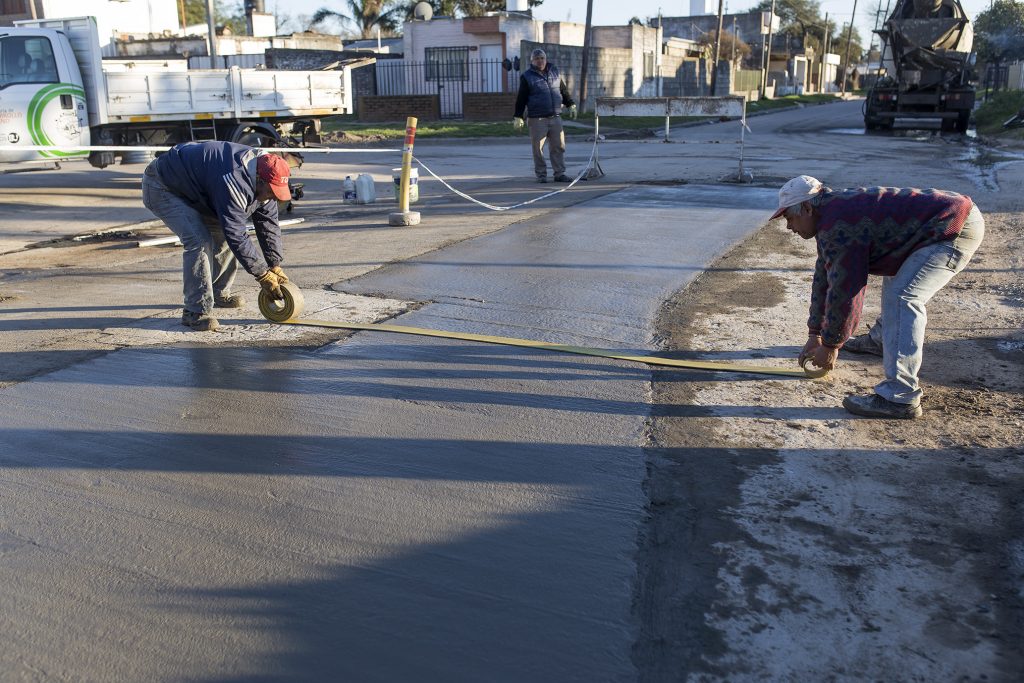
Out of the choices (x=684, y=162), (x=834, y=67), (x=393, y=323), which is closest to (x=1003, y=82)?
(x=684, y=162)

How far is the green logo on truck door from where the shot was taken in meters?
13.5

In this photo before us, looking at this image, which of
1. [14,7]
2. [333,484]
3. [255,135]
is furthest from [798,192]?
[14,7]

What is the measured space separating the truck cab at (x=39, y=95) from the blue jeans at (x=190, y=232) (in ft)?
25.8

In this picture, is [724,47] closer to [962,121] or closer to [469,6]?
[469,6]

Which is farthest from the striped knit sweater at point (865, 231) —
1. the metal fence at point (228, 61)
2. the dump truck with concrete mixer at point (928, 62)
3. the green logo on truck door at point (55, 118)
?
the metal fence at point (228, 61)

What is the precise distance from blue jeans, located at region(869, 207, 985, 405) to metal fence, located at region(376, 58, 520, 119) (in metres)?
35.4

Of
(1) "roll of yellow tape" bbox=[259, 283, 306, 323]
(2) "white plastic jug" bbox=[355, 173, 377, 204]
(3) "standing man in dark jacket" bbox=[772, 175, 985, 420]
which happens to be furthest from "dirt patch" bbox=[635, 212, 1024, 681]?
(2) "white plastic jug" bbox=[355, 173, 377, 204]

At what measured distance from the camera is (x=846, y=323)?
16.4 feet

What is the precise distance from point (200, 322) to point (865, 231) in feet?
14.6

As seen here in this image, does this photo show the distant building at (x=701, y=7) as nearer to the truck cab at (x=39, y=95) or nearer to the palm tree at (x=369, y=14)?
the palm tree at (x=369, y=14)

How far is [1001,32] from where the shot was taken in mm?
49219

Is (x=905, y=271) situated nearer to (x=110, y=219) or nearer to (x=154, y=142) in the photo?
(x=110, y=219)

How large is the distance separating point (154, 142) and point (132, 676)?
14.0 m

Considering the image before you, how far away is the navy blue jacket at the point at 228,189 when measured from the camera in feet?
20.5
